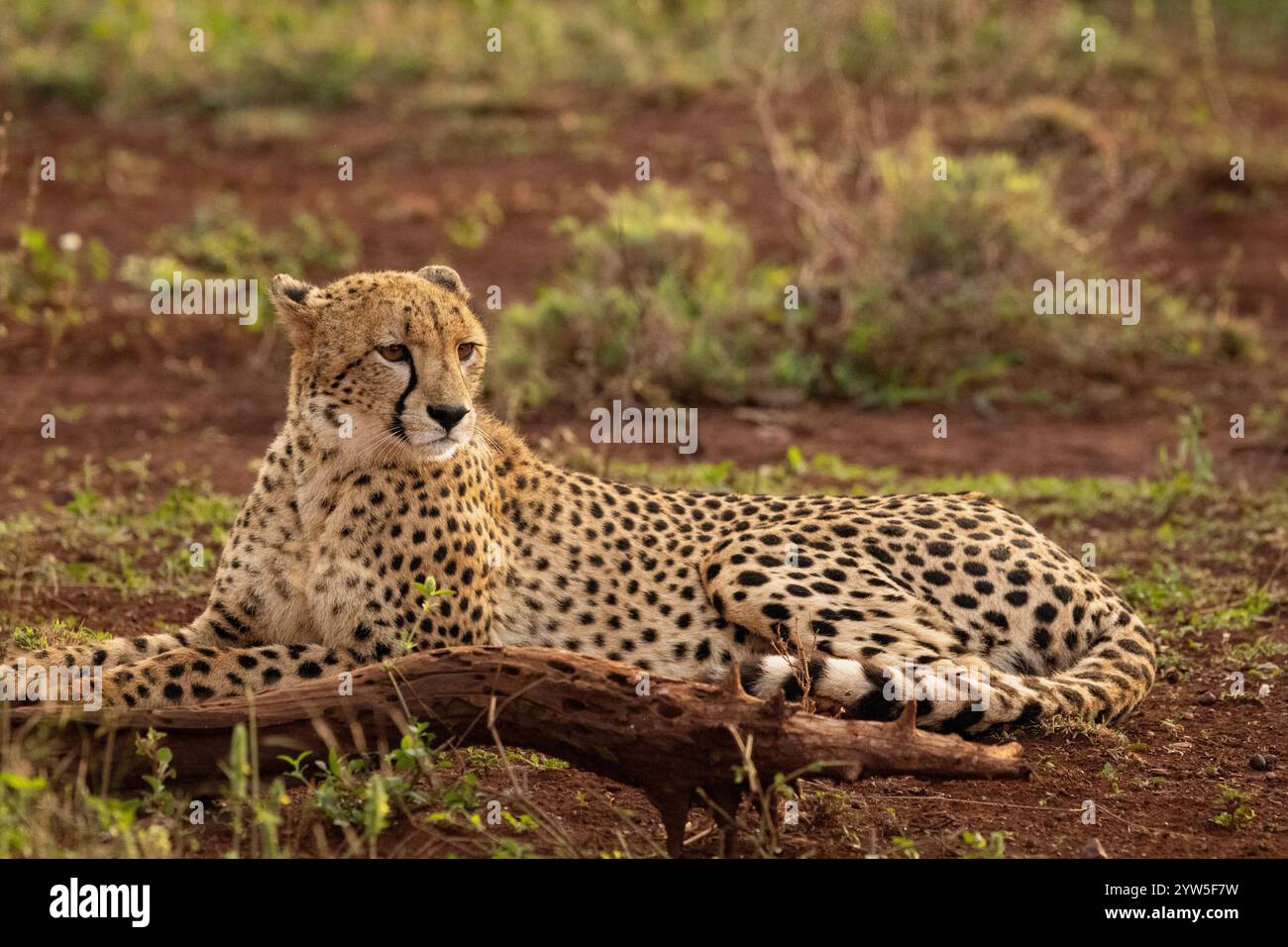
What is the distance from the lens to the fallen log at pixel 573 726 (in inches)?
153

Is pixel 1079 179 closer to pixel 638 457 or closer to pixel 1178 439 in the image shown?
pixel 1178 439

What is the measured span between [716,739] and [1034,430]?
5676mm

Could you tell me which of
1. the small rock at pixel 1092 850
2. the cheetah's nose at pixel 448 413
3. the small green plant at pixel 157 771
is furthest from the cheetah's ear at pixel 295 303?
the small rock at pixel 1092 850

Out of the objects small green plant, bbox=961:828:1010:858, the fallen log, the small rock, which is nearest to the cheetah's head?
the fallen log

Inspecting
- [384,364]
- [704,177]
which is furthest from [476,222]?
[384,364]

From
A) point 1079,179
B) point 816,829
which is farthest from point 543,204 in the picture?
point 816,829

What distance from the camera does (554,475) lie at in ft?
18.6

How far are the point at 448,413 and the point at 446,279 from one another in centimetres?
75

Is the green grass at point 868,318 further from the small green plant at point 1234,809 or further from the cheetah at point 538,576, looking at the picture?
the small green plant at point 1234,809

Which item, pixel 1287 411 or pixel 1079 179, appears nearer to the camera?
pixel 1287 411

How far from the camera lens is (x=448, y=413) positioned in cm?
479

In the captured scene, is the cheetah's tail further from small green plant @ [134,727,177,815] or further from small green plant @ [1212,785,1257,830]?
small green plant @ [134,727,177,815]

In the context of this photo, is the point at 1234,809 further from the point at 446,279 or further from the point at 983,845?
the point at 446,279

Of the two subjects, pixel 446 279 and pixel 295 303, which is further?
pixel 446 279
